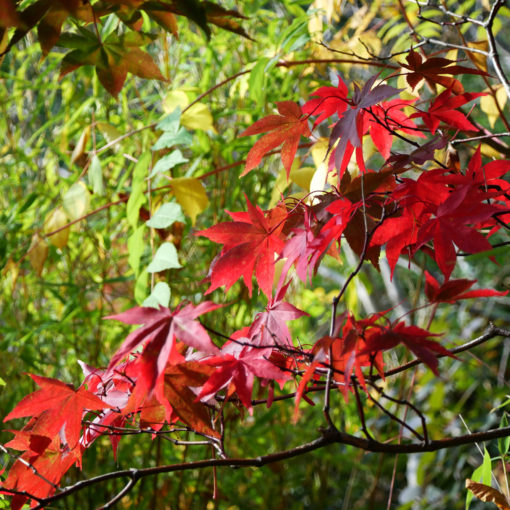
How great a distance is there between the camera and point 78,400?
461 millimetres

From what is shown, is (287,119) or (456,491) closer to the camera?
(287,119)

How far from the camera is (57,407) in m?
0.47

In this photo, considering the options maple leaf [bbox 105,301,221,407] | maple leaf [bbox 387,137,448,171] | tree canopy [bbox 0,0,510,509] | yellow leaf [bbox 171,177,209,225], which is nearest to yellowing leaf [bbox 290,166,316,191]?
tree canopy [bbox 0,0,510,509]

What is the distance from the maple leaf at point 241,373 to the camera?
1.35ft

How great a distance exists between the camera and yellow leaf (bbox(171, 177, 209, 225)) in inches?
31.9

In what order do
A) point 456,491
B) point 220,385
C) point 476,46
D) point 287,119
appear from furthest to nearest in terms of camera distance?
point 456,491 → point 476,46 → point 287,119 → point 220,385

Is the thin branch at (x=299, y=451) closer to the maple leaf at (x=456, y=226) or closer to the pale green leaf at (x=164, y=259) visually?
the maple leaf at (x=456, y=226)

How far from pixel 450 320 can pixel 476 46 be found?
2.00 meters

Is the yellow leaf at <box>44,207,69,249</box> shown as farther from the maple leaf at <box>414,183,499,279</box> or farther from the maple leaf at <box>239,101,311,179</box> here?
the maple leaf at <box>414,183,499,279</box>

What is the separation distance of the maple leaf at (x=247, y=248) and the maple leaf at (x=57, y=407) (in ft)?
0.41

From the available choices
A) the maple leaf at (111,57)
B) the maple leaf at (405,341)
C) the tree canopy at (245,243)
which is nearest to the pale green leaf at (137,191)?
the tree canopy at (245,243)

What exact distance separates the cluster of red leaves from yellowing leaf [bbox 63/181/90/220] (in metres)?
0.41

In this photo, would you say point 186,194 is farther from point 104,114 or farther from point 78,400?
point 104,114

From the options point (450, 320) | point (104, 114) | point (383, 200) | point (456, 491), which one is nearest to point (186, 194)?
point (383, 200)
